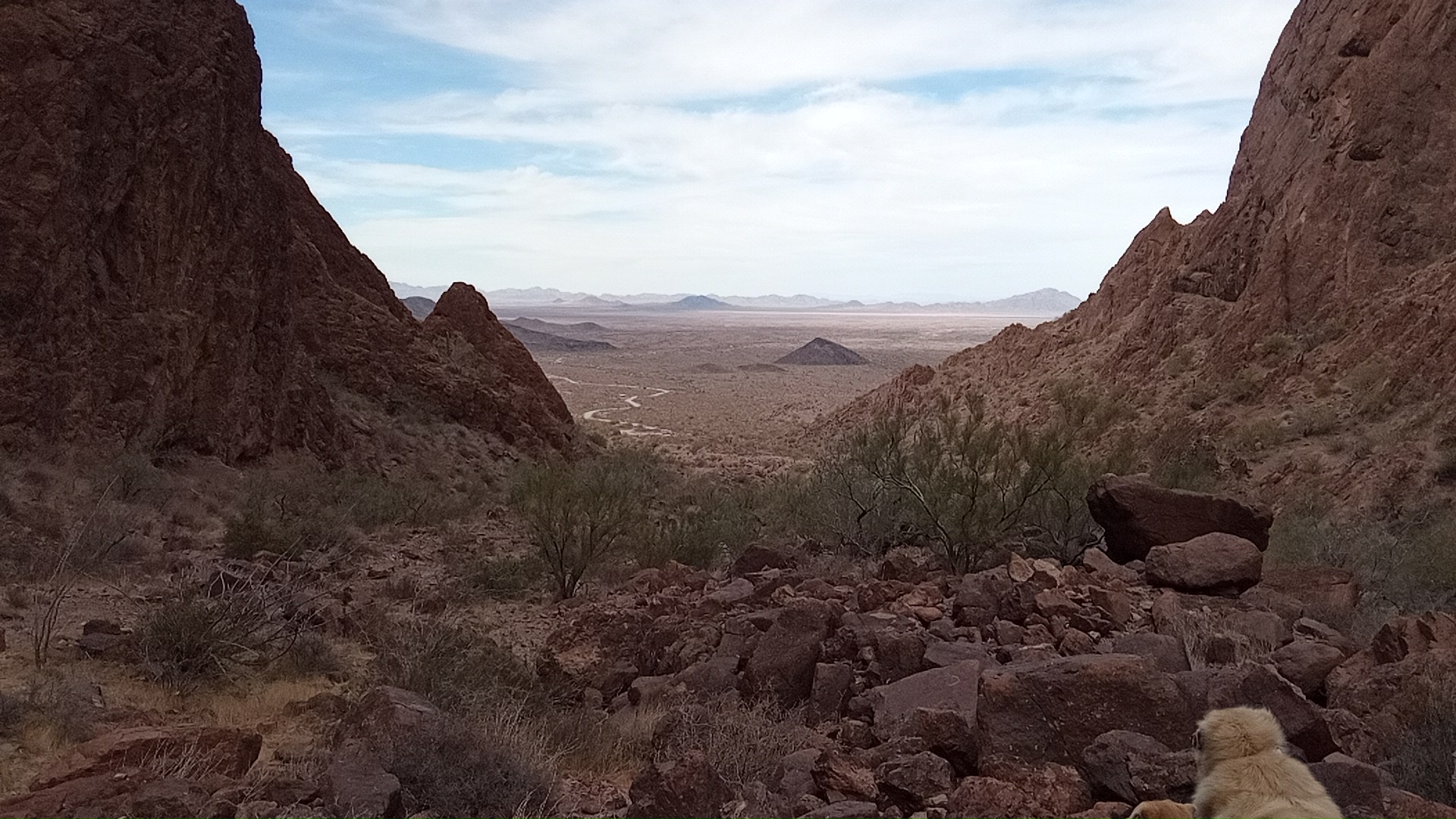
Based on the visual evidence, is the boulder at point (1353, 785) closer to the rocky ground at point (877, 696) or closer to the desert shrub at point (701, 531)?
the rocky ground at point (877, 696)

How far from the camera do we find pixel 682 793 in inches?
169

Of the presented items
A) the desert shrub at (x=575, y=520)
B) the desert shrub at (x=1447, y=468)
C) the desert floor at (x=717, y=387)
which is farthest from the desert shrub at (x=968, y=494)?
the desert floor at (x=717, y=387)

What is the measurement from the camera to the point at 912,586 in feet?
28.6

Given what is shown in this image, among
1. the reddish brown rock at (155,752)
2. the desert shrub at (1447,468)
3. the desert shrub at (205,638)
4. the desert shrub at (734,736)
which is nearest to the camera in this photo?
the reddish brown rock at (155,752)

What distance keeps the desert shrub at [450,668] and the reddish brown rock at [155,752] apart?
1.42 metres

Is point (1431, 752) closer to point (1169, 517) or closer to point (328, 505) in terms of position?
Answer: point (1169, 517)

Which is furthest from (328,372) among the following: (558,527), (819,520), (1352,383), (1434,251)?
(1434,251)

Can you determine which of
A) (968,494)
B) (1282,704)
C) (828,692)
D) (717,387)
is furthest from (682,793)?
(717,387)

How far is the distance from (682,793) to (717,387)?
58726 millimetres

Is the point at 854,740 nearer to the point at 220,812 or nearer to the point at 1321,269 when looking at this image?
the point at 220,812

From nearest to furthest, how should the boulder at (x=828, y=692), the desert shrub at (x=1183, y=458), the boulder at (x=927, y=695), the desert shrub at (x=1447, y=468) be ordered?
the boulder at (x=927, y=695) < the boulder at (x=828, y=692) < the desert shrub at (x=1447, y=468) < the desert shrub at (x=1183, y=458)

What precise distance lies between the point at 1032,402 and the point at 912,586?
21.7 m

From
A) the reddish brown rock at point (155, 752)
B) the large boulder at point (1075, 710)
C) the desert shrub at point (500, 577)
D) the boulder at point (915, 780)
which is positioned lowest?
the desert shrub at point (500, 577)

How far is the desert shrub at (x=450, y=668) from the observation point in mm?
6621
